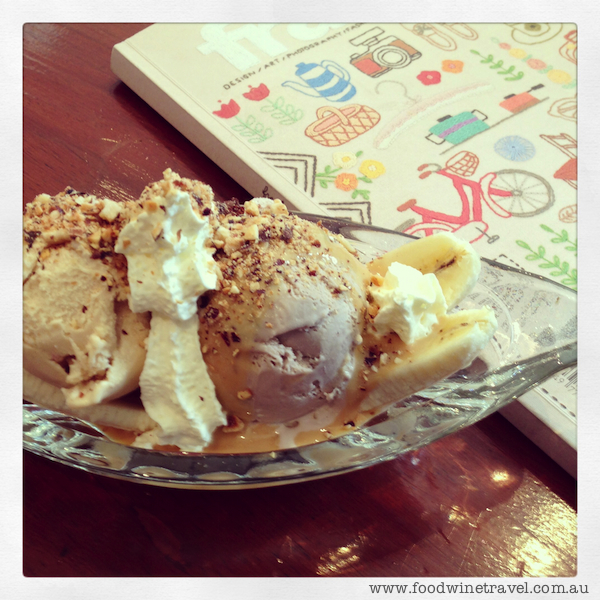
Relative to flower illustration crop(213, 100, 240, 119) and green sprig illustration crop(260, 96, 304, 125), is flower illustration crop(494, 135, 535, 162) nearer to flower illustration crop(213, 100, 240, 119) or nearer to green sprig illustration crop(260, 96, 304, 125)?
green sprig illustration crop(260, 96, 304, 125)

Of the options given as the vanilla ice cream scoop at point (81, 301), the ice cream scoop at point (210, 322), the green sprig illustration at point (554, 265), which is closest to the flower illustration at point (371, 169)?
the green sprig illustration at point (554, 265)

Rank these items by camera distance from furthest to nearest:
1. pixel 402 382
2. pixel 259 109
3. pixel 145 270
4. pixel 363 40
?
pixel 363 40 < pixel 259 109 < pixel 402 382 < pixel 145 270

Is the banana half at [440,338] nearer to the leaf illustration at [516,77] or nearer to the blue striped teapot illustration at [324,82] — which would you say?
the blue striped teapot illustration at [324,82]

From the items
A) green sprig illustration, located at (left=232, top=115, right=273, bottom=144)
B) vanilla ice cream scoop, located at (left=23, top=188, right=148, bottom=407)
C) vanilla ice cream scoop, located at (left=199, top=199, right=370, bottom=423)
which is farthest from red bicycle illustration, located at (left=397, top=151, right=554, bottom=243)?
vanilla ice cream scoop, located at (left=23, top=188, right=148, bottom=407)

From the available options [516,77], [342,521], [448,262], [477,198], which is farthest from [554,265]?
[342,521]
